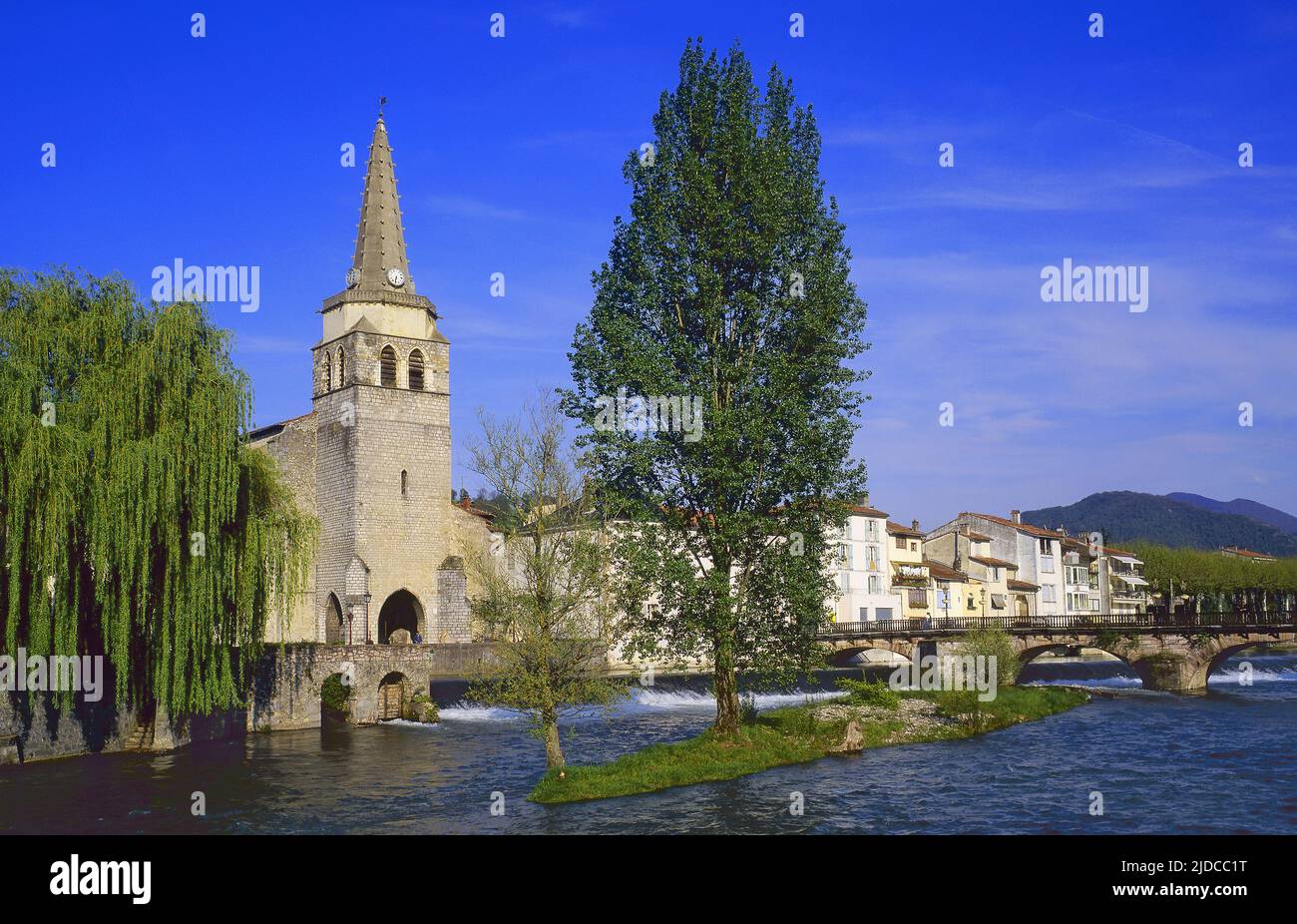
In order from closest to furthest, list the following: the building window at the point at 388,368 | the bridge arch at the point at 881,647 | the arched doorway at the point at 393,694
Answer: the arched doorway at the point at 393,694, the building window at the point at 388,368, the bridge arch at the point at 881,647

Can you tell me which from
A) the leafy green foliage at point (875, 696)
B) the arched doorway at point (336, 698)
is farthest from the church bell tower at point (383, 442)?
the leafy green foliage at point (875, 696)

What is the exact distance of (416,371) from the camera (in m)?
67.6

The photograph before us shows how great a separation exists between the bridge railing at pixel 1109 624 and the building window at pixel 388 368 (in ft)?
95.2

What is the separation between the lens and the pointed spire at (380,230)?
219 ft

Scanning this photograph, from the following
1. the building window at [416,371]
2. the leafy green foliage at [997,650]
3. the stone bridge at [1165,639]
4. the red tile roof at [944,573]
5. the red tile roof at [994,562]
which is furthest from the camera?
the red tile roof at [994,562]

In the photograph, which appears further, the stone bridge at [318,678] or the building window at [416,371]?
the building window at [416,371]

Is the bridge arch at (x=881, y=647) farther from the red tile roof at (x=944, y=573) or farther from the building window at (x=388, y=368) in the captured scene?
the building window at (x=388, y=368)

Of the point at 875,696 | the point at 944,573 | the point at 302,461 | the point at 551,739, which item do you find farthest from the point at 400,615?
the point at 944,573

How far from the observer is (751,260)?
3123 centimetres
